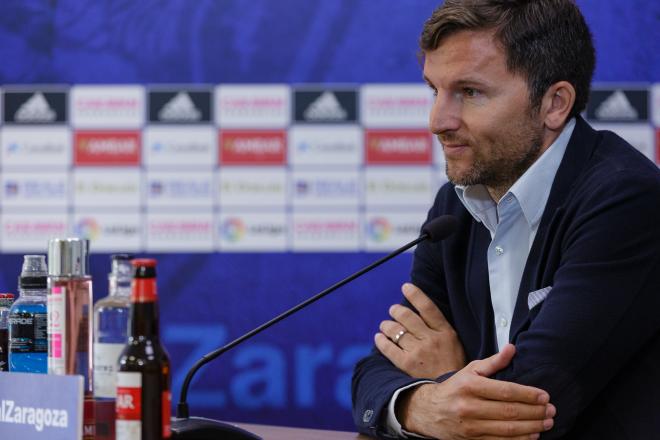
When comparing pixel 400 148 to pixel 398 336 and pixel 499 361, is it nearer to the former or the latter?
pixel 398 336

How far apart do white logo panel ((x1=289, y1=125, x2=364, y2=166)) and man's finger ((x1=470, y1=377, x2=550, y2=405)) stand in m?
2.28

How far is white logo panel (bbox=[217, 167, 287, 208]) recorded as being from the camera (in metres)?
3.60

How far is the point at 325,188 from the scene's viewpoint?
360cm

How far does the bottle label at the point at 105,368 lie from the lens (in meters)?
1.09

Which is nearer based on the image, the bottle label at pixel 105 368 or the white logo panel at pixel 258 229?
the bottle label at pixel 105 368

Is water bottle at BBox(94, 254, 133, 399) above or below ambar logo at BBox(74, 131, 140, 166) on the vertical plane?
below

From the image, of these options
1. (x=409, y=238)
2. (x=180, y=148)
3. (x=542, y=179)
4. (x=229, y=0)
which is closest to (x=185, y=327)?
(x=180, y=148)

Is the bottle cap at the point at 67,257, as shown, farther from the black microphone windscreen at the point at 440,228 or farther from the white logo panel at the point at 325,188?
the white logo panel at the point at 325,188

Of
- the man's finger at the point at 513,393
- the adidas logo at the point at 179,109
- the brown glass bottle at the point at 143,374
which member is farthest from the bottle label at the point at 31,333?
the adidas logo at the point at 179,109

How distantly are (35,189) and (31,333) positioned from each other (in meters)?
2.48

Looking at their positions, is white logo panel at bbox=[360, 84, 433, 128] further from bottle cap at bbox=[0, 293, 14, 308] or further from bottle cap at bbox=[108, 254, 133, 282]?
bottle cap at bbox=[108, 254, 133, 282]

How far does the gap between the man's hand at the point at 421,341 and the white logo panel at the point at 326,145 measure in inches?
70.5

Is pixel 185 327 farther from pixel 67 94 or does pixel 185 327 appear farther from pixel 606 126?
pixel 606 126

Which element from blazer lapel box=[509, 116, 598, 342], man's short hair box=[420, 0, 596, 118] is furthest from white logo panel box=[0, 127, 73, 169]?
blazer lapel box=[509, 116, 598, 342]
